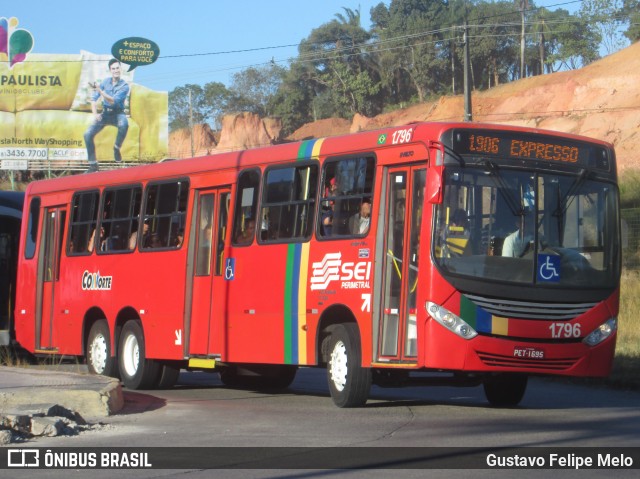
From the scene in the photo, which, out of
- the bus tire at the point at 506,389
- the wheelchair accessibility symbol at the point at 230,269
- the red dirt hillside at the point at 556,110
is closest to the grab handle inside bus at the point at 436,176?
the bus tire at the point at 506,389

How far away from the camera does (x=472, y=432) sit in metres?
11.6

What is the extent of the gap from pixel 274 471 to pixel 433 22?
96386 mm

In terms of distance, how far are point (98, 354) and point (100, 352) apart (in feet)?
0.24

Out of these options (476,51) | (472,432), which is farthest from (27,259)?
(476,51)

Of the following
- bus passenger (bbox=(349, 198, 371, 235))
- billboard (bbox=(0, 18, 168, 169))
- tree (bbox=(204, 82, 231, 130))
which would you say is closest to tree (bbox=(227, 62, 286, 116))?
tree (bbox=(204, 82, 231, 130))

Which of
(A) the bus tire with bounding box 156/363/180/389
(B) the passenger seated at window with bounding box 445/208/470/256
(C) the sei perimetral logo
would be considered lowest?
(A) the bus tire with bounding box 156/363/180/389

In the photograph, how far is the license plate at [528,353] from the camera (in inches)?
504

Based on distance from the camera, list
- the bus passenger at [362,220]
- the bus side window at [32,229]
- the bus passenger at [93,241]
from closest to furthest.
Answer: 1. the bus passenger at [362,220]
2. the bus passenger at [93,241]
3. the bus side window at [32,229]

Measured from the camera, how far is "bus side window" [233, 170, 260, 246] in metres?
15.9

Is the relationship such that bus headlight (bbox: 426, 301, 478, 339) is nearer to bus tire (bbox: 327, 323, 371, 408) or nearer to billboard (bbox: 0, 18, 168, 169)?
bus tire (bbox: 327, 323, 371, 408)

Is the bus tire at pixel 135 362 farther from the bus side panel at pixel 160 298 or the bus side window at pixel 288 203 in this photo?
the bus side window at pixel 288 203

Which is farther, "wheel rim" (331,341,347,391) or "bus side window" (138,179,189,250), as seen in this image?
"bus side window" (138,179,189,250)

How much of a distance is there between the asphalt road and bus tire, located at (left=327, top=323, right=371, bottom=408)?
187 mm

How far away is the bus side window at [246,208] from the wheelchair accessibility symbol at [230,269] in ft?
0.81
